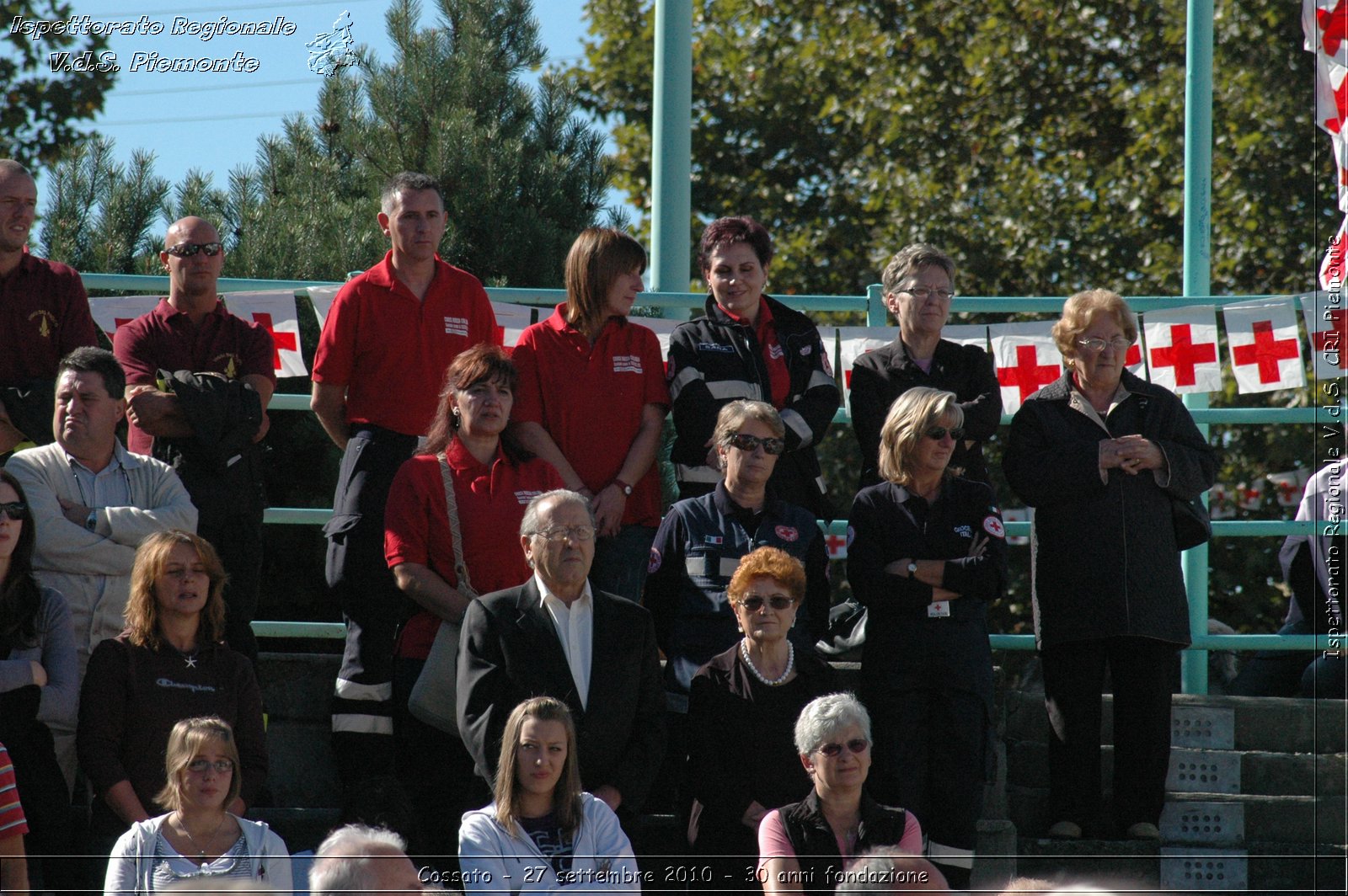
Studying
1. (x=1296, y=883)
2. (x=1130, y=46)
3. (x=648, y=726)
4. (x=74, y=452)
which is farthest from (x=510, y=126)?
(x=1130, y=46)

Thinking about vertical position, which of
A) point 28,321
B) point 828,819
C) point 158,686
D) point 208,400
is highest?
point 28,321

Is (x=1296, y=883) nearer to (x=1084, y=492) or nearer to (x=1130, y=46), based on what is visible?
(x=1084, y=492)

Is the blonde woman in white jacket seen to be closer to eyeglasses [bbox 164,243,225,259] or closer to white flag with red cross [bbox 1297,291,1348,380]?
eyeglasses [bbox 164,243,225,259]

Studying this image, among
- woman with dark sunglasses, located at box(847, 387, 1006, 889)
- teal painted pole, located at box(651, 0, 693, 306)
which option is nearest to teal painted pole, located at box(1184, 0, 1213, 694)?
woman with dark sunglasses, located at box(847, 387, 1006, 889)

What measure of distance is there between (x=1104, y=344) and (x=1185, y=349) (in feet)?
3.92

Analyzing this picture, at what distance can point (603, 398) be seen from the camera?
617cm

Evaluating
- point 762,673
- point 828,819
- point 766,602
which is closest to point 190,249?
point 766,602

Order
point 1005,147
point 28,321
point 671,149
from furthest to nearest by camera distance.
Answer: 1. point 1005,147
2. point 671,149
3. point 28,321

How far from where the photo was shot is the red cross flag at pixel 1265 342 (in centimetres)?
715

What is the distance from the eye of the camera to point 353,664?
5855 mm

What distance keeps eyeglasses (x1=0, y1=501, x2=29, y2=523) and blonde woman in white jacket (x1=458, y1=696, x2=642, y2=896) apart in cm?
181

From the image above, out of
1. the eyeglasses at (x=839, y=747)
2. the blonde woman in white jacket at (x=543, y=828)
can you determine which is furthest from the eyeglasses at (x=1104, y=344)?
the blonde woman in white jacket at (x=543, y=828)

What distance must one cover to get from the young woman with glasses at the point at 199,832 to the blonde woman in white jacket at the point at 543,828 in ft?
2.02

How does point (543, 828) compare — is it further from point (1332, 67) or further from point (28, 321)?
point (1332, 67)
